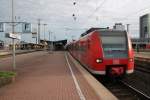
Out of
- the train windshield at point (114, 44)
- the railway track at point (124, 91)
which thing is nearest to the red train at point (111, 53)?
the train windshield at point (114, 44)

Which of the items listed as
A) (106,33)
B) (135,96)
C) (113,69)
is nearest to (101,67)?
(113,69)

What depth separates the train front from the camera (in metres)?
17.3

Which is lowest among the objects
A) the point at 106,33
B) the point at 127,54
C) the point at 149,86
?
the point at 149,86

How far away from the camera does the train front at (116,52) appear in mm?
17312

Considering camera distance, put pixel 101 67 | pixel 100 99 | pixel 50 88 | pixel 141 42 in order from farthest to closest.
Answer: pixel 141 42, pixel 101 67, pixel 50 88, pixel 100 99

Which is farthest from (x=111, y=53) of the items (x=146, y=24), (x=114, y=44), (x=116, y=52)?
(x=146, y=24)

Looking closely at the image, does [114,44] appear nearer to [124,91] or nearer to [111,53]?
[111,53]

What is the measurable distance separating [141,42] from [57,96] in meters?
116

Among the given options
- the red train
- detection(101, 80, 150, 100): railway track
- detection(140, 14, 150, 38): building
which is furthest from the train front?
detection(140, 14, 150, 38): building

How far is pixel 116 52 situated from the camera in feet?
57.6

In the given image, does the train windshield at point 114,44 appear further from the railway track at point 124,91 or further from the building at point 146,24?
the building at point 146,24

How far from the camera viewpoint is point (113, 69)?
17312 millimetres

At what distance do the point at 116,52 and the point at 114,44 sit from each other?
51cm

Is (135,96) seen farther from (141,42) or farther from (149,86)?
(141,42)
